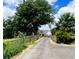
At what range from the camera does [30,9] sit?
2.87 metres

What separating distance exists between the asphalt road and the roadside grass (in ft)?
0.27

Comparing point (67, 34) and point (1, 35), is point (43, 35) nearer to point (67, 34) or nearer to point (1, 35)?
point (67, 34)

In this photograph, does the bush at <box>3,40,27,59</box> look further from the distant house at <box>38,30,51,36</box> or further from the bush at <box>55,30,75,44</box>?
the bush at <box>55,30,75,44</box>

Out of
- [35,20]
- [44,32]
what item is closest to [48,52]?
[44,32]

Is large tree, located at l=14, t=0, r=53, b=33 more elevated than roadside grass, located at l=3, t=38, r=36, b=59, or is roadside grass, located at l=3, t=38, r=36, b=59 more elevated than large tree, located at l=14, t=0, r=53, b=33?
large tree, located at l=14, t=0, r=53, b=33

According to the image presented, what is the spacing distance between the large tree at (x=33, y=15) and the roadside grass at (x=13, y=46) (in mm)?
126

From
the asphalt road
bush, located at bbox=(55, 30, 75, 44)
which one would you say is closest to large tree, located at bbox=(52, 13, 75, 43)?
bush, located at bbox=(55, 30, 75, 44)

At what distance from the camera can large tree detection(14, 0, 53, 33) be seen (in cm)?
285

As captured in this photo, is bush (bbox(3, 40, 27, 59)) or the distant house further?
the distant house

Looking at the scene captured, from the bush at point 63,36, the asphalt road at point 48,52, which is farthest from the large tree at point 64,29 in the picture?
the asphalt road at point 48,52

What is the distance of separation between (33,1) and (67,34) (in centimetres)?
53

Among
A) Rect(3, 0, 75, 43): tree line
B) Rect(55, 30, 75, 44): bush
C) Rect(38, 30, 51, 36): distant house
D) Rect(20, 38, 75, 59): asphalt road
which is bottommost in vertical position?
Rect(20, 38, 75, 59): asphalt road

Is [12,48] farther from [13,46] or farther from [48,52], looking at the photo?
[48,52]

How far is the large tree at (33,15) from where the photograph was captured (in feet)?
9.36
